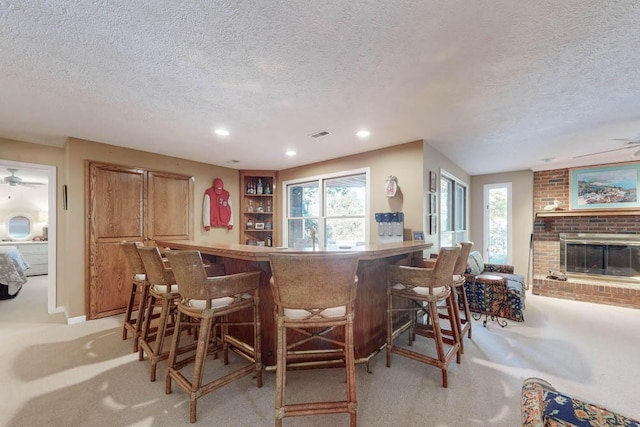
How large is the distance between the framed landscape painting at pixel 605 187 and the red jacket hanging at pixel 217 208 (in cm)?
626

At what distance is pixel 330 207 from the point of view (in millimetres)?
4699

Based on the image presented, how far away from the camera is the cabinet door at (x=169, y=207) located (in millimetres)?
4082

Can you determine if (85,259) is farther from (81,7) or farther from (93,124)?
(81,7)

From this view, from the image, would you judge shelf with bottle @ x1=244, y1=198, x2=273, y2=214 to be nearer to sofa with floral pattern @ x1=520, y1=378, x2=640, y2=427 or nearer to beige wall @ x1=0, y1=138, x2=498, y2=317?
beige wall @ x1=0, y1=138, x2=498, y2=317

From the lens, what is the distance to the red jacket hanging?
4754 millimetres

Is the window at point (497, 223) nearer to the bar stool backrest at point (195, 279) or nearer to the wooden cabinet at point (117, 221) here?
the bar stool backrest at point (195, 279)

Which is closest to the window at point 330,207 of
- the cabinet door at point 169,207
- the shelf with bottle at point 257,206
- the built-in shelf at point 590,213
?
the shelf with bottle at point 257,206

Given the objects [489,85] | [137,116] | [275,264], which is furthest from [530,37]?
[137,116]

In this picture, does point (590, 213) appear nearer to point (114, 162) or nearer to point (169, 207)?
point (169, 207)

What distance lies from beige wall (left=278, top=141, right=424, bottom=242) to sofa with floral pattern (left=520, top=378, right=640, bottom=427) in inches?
101

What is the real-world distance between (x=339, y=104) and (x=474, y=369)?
8.36ft

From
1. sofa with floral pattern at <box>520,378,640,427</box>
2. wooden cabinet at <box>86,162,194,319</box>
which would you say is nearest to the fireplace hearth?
sofa with floral pattern at <box>520,378,640,427</box>

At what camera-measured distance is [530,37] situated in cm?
156

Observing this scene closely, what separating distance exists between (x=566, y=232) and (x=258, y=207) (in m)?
5.79
